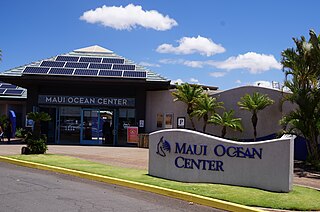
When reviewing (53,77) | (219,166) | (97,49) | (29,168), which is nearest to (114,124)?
(53,77)

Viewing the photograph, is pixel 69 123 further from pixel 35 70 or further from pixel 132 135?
pixel 132 135

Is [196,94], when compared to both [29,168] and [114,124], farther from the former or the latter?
[29,168]

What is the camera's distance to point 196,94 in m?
26.0

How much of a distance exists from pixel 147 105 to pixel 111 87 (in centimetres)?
277

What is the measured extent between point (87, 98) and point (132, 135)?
13.3 ft

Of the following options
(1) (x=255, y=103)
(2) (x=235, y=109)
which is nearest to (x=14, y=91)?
(2) (x=235, y=109)

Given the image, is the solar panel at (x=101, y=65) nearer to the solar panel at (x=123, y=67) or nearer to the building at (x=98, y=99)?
the building at (x=98, y=99)

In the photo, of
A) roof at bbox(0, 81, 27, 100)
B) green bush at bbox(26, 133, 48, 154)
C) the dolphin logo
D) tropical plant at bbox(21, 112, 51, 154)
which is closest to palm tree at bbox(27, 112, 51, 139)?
tropical plant at bbox(21, 112, 51, 154)

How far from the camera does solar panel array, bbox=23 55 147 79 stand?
26.9 m

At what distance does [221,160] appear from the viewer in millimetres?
11648

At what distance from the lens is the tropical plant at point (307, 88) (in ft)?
59.6

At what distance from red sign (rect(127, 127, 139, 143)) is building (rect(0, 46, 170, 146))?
377mm

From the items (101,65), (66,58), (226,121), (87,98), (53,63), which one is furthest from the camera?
(66,58)

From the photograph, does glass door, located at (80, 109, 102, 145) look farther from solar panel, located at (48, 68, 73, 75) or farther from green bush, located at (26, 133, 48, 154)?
green bush, located at (26, 133, 48, 154)
